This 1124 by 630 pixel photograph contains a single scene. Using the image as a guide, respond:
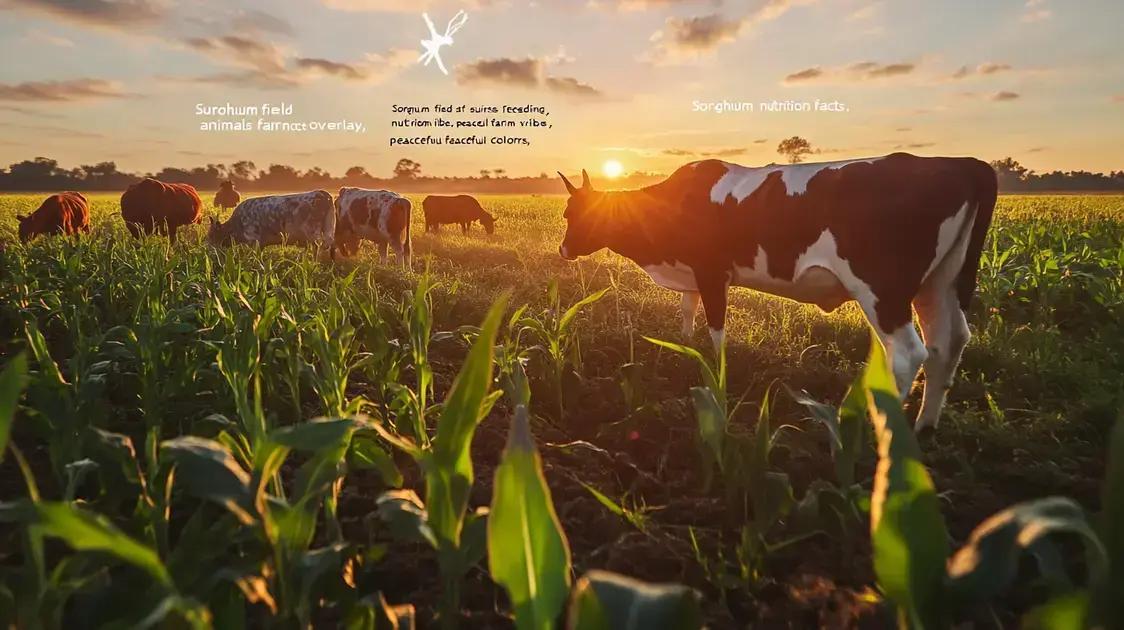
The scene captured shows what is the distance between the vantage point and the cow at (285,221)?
14.0 m

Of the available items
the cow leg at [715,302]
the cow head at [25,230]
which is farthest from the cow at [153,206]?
the cow leg at [715,302]

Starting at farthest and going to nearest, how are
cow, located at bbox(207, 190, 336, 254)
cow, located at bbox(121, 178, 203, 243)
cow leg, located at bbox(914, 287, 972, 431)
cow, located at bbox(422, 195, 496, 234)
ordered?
cow, located at bbox(422, 195, 496, 234), cow, located at bbox(121, 178, 203, 243), cow, located at bbox(207, 190, 336, 254), cow leg, located at bbox(914, 287, 972, 431)

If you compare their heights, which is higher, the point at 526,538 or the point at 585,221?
the point at 585,221

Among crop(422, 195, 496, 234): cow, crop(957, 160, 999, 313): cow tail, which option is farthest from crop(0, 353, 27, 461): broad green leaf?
crop(422, 195, 496, 234): cow

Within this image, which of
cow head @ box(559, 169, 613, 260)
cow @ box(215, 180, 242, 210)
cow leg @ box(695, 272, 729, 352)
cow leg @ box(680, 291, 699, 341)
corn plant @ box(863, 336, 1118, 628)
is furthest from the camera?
cow @ box(215, 180, 242, 210)

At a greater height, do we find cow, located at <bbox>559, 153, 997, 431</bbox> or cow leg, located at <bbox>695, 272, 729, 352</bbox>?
cow, located at <bbox>559, 153, 997, 431</bbox>

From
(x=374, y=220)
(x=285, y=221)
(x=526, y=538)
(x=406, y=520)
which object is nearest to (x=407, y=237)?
(x=374, y=220)

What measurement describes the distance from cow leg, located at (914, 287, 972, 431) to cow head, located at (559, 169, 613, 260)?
9.35 ft

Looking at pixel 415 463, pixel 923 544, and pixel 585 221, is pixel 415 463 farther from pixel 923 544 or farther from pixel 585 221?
pixel 585 221

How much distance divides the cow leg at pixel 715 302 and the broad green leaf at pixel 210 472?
13.2 ft

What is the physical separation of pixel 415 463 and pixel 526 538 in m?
1.81

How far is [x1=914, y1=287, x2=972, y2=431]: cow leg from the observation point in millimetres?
3705

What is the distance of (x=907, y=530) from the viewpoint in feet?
3.76

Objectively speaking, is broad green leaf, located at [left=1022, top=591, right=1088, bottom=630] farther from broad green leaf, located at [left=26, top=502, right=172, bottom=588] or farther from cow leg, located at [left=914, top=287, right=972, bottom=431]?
cow leg, located at [left=914, top=287, right=972, bottom=431]
